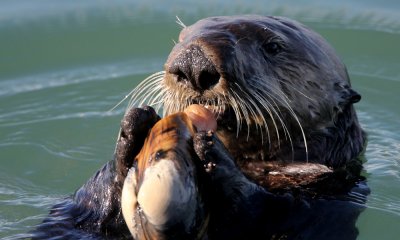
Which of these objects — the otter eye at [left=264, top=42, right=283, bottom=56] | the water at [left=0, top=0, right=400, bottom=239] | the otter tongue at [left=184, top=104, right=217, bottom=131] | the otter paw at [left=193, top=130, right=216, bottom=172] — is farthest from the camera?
the water at [left=0, top=0, right=400, bottom=239]

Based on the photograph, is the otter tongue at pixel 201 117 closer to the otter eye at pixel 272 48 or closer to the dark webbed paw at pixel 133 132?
the dark webbed paw at pixel 133 132

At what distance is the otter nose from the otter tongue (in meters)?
0.12

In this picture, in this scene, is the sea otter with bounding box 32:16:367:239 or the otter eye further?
the otter eye

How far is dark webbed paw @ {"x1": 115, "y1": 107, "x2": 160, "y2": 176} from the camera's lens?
3.99m

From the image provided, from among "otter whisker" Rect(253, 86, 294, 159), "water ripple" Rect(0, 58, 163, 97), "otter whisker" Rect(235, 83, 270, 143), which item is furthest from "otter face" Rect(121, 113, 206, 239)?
"water ripple" Rect(0, 58, 163, 97)

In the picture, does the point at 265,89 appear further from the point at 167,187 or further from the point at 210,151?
the point at 167,187

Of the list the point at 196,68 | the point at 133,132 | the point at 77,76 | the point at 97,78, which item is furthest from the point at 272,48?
the point at 77,76

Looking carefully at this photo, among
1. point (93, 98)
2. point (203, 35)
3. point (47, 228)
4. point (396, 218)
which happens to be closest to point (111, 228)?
point (47, 228)

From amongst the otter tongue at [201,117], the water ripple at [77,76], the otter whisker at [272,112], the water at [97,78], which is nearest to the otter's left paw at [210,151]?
the otter tongue at [201,117]

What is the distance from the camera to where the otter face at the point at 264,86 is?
430cm

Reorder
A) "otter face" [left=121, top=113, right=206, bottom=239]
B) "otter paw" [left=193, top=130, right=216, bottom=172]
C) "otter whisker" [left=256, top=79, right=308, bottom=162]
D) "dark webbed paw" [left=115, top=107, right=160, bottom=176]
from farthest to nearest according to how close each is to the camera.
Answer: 1. "otter whisker" [left=256, top=79, right=308, bottom=162]
2. "dark webbed paw" [left=115, top=107, right=160, bottom=176]
3. "otter paw" [left=193, top=130, right=216, bottom=172]
4. "otter face" [left=121, top=113, right=206, bottom=239]

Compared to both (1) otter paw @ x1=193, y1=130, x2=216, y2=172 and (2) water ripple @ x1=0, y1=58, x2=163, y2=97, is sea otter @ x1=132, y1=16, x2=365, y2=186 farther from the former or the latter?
(2) water ripple @ x1=0, y1=58, x2=163, y2=97

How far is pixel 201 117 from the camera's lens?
4.15 metres

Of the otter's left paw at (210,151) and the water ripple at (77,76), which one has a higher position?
the otter's left paw at (210,151)
